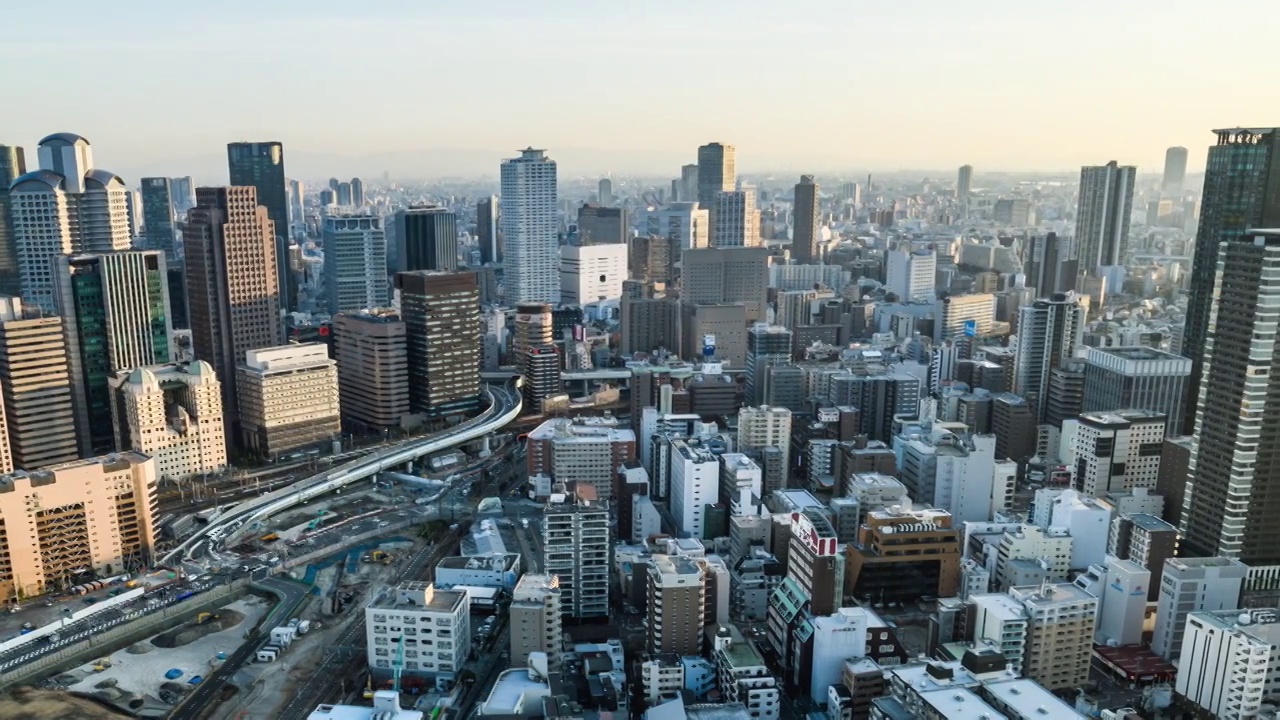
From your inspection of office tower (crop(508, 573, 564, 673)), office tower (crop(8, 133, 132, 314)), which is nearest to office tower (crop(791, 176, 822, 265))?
office tower (crop(8, 133, 132, 314))

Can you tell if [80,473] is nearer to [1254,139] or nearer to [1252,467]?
[1252,467]

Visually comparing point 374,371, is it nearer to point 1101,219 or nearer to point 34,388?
point 34,388

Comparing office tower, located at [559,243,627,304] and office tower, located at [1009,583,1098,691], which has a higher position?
office tower, located at [559,243,627,304]

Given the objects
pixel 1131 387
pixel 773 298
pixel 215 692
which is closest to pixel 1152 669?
pixel 1131 387

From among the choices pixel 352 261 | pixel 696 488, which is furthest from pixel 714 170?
pixel 696 488

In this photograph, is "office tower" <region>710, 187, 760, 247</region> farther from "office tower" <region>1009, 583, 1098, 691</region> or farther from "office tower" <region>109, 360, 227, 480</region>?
"office tower" <region>1009, 583, 1098, 691</region>

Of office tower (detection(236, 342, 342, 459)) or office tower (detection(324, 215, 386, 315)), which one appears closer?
office tower (detection(236, 342, 342, 459))

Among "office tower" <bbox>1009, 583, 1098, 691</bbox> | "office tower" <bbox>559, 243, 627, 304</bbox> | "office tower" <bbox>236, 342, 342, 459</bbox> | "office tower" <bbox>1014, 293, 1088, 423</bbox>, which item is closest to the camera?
"office tower" <bbox>1009, 583, 1098, 691</bbox>
